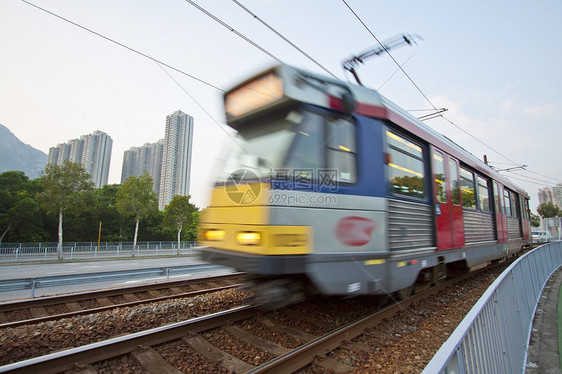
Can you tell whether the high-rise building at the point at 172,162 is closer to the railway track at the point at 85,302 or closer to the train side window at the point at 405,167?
the railway track at the point at 85,302

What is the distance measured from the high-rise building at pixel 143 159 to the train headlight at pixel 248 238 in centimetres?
8087

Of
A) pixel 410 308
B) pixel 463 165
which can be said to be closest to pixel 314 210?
pixel 410 308

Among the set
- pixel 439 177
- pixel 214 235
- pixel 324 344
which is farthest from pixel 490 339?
pixel 439 177

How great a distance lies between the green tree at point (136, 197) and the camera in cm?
2592

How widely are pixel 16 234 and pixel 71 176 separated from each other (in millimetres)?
15373

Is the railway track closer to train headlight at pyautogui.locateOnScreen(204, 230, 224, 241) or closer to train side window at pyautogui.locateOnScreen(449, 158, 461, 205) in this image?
train headlight at pyautogui.locateOnScreen(204, 230, 224, 241)

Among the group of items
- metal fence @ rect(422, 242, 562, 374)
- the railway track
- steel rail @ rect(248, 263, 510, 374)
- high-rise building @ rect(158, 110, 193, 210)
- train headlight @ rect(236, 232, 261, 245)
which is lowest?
the railway track

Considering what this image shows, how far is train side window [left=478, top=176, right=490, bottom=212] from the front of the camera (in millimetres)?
7750

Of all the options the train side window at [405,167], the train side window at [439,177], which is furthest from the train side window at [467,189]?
the train side window at [405,167]

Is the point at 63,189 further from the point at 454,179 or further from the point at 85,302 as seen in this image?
the point at 454,179

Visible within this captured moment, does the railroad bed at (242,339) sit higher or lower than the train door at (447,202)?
lower

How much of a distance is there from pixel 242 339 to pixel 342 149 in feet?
9.26

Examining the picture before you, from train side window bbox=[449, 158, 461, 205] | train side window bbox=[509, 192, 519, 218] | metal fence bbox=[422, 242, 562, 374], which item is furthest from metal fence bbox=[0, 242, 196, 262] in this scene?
metal fence bbox=[422, 242, 562, 374]

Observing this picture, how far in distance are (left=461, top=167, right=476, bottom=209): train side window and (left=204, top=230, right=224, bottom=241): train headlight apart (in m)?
5.64
